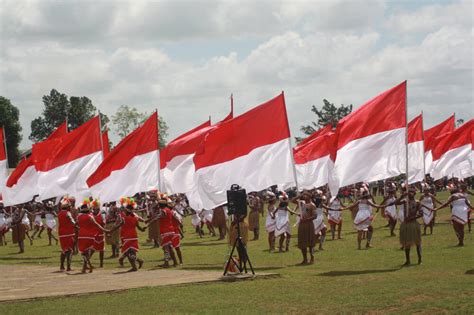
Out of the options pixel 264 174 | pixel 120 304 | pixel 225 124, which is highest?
pixel 225 124

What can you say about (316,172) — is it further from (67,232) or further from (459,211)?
(67,232)

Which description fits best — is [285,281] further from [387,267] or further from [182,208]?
[182,208]

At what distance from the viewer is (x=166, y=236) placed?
27.2 meters

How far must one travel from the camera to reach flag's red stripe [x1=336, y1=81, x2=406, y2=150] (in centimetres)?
2358

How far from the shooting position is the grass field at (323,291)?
17.3 metres

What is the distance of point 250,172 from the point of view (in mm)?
24094

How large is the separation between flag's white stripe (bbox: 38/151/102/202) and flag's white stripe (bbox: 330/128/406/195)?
465 inches

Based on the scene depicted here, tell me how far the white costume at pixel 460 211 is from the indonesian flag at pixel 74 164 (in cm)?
1287

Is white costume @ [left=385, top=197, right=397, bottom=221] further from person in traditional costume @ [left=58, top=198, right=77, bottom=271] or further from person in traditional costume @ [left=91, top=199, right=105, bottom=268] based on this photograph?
person in traditional costume @ [left=58, top=198, right=77, bottom=271]

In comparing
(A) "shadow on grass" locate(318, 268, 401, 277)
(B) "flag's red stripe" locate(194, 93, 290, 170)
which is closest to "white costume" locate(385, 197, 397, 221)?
(B) "flag's red stripe" locate(194, 93, 290, 170)

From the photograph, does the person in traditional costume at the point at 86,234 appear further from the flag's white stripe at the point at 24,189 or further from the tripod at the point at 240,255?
the flag's white stripe at the point at 24,189

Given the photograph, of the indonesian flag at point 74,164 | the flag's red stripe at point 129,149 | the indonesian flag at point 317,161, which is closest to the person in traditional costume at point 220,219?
the indonesian flag at point 317,161

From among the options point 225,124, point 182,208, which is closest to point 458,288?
point 225,124

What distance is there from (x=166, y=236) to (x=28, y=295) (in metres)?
7.11
